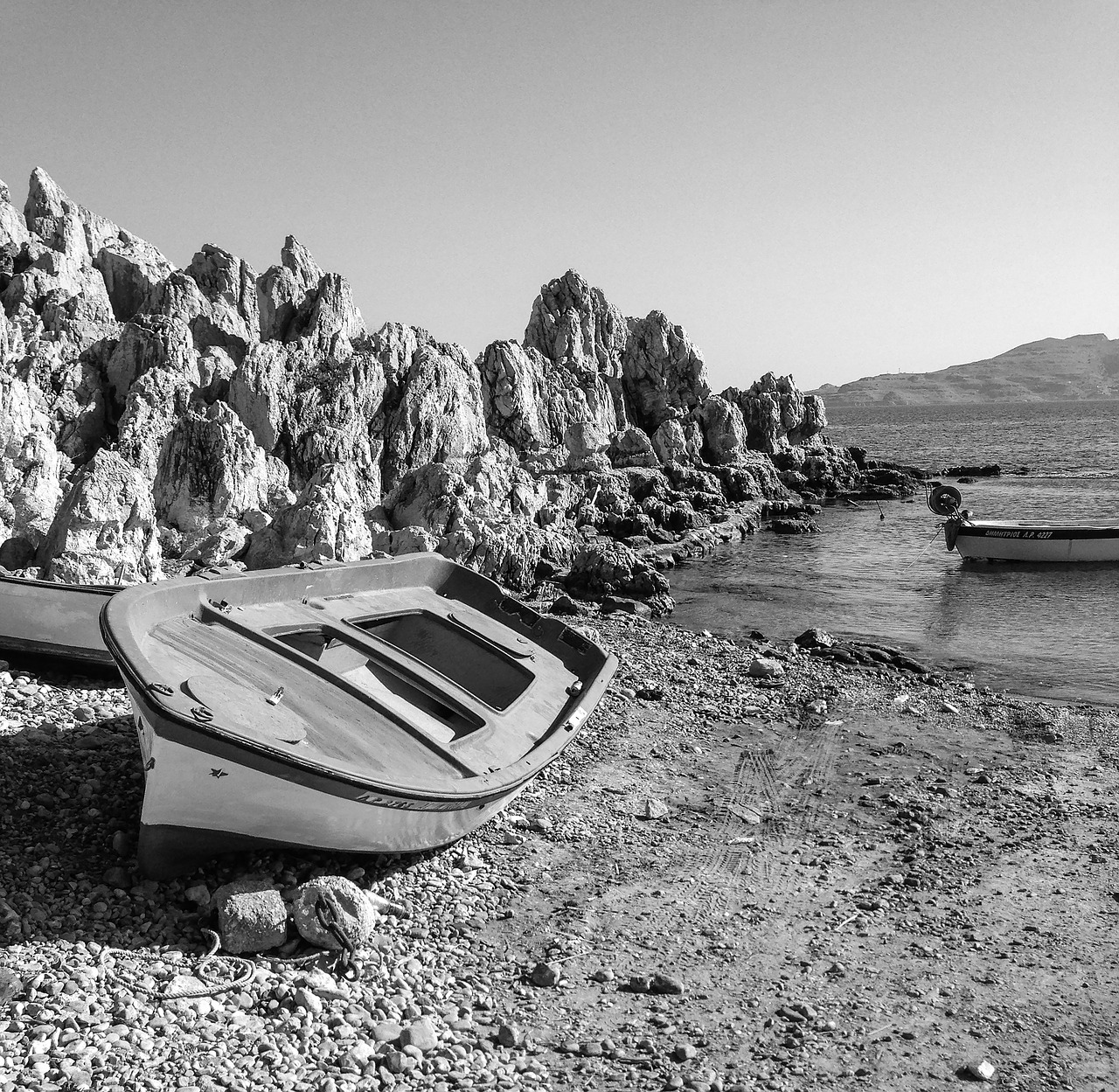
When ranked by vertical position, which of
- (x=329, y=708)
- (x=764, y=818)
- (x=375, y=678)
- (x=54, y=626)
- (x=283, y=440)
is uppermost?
(x=283, y=440)

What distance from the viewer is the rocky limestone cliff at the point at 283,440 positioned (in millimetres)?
23344

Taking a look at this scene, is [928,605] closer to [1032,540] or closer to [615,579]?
[1032,540]

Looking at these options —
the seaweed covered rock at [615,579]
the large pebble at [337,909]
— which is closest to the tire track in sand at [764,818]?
the large pebble at [337,909]

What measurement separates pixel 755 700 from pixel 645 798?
16.3ft

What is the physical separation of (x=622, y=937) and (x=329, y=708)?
3451 millimetres

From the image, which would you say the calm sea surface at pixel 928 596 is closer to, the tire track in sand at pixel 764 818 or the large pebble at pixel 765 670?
the large pebble at pixel 765 670

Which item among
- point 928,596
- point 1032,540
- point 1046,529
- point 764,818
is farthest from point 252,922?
point 1046,529

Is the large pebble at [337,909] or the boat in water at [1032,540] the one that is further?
the boat in water at [1032,540]

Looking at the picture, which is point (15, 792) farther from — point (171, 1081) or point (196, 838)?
point (171, 1081)

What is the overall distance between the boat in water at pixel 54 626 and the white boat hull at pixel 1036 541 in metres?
30.8

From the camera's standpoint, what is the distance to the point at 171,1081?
5.12m

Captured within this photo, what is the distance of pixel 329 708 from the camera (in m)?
8.27

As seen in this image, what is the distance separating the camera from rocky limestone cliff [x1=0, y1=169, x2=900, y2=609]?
76.6 ft

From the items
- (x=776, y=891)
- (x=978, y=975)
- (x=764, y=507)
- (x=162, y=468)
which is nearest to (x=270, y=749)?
(x=776, y=891)
